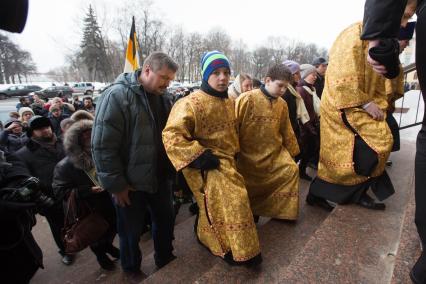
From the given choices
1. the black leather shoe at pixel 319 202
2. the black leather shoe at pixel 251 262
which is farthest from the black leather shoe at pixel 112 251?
the black leather shoe at pixel 319 202

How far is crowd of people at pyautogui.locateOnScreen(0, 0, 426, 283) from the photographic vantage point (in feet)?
6.87

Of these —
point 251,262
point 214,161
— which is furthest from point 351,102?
point 251,262

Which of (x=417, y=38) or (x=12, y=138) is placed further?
(x=12, y=138)

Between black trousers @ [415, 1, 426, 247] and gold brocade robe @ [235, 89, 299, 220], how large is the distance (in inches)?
49.4

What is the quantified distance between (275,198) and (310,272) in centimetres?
108

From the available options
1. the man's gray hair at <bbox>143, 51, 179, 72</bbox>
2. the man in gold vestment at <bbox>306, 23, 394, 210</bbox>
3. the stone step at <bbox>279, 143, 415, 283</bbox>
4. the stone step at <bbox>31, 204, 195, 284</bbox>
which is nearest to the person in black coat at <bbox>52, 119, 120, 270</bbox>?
the stone step at <bbox>31, 204, 195, 284</bbox>

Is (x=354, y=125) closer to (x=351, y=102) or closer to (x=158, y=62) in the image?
(x=351, y=102)

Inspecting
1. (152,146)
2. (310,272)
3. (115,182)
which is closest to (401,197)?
(310,272)

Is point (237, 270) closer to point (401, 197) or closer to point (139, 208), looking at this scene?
point (139, 208)

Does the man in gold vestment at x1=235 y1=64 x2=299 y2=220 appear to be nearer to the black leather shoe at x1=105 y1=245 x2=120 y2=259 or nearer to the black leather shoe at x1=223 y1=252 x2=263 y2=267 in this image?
the black leather shoe at x1=223 y1=252 x2=263 y2=267

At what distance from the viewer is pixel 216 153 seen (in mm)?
2199

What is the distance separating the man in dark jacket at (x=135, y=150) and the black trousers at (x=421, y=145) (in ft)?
5.40

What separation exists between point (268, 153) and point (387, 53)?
1473 mm

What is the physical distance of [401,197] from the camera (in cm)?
Result: 277
